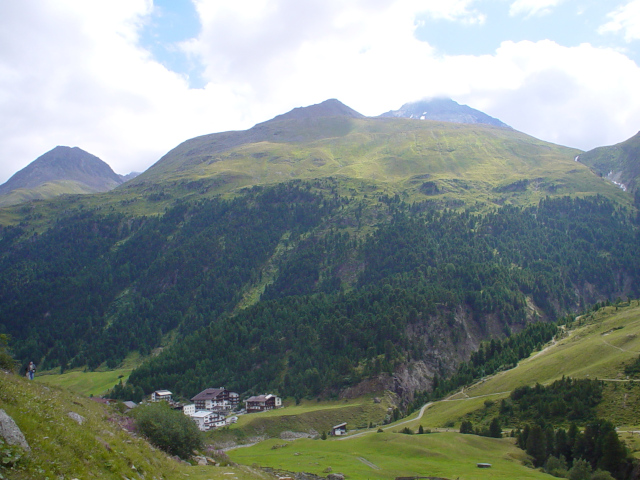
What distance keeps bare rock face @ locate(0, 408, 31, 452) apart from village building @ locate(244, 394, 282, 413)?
13715 cm

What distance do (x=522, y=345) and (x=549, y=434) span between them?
7446cm

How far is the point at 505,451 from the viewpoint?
8069cm

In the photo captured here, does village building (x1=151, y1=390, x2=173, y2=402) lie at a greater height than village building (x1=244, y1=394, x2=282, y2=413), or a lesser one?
greater

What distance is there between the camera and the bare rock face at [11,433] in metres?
16.9

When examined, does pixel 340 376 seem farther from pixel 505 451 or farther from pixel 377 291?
pixel 505 451

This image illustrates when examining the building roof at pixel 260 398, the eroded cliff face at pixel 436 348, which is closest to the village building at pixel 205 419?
the building roof at pixel 260 398

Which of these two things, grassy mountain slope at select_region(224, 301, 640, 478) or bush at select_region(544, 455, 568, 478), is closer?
bush at select_region(544, 455, 568, 478)

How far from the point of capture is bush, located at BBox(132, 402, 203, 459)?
46.5m

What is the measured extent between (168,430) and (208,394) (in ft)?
369

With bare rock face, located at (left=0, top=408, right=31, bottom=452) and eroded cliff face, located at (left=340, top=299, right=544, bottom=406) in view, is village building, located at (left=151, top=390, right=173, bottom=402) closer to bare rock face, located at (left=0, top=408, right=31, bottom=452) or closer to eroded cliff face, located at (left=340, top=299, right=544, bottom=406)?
A: eroded cliff face, located at (left=340, top=299, right=544, bottom=406)

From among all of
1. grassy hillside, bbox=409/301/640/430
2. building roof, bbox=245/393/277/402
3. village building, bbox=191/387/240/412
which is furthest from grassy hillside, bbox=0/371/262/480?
village building, bbox=191/387/240/412

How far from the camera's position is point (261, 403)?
147 meters

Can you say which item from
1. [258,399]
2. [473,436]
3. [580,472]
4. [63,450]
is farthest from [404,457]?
[258,399]

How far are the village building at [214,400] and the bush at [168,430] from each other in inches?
4118
